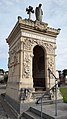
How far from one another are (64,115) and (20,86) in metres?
3.08

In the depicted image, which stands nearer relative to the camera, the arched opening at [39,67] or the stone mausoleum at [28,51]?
the stone mausoleum at [28,51]

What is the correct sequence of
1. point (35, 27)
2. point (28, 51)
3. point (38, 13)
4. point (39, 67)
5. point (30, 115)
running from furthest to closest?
point (39, 67) < point (38, 13) < point (35, 27) < point (28, 51) < point (30, 115)

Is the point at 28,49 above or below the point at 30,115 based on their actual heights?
above

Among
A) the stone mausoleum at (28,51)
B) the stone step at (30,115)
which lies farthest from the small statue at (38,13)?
the stone step at (30,115)

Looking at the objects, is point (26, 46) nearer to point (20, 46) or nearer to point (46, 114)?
point (20, 46)

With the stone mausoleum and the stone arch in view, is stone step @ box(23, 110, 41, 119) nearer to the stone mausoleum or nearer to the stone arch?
the stone mausoleum

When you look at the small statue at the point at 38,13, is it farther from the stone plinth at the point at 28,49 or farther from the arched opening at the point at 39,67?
the arched opening at the point at 39,67

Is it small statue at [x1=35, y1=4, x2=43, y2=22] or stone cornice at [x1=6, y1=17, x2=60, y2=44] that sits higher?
small statue at [x1=35, y1=4, x2=43, y2=22]

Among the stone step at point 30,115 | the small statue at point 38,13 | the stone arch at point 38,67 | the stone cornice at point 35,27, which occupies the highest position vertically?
the small statue at point 38,13

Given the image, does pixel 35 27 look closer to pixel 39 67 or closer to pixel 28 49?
pixel 28 49

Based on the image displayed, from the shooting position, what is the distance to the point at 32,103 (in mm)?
7824

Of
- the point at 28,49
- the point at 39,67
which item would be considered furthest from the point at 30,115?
the point at 39,67

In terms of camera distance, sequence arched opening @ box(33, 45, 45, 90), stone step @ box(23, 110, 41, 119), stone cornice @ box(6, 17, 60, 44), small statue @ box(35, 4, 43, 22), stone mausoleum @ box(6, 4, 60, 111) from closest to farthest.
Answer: stone step @ box(23, 110, 41, 119) → stone mausoleum @ box(6, 4, 60, 111) → stone cornice @ box(6, 17, 60, 44) → small statue @ box(35, 4, 43, 22) → arched opening @ box(33, 45, 45, 90)

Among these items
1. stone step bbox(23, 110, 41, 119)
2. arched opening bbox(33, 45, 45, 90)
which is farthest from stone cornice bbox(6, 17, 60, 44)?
stone step bbox(23, 110, 41, 119)
